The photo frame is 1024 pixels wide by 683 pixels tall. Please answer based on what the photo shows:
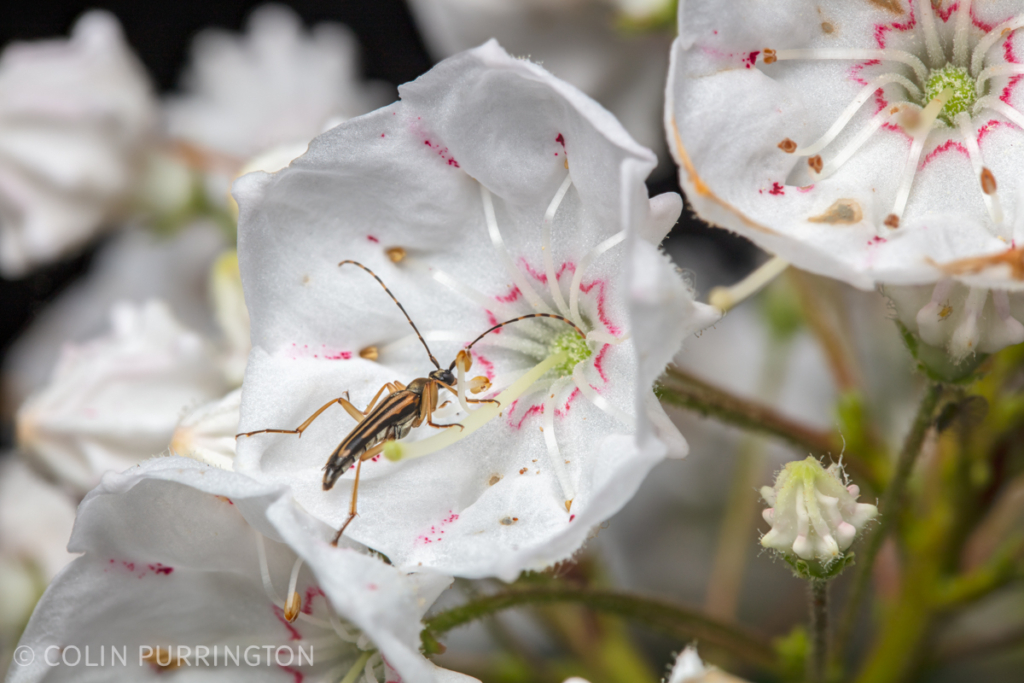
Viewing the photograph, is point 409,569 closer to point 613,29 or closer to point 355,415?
point 355,415

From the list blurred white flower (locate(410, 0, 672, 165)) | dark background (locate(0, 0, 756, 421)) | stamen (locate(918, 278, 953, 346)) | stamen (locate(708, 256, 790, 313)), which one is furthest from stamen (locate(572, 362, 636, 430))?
dark background (locate(0, 0, 756, 421))

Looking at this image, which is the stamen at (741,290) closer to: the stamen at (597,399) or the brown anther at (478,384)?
the stamen at (597,399)

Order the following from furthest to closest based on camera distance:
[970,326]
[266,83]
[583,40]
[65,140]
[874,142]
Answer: [266,83] < [583,40] < [65,140] < [874,142] < [970,326]

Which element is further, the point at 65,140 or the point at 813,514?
the point at 65,140

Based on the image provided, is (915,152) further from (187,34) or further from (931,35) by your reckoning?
(187,34)

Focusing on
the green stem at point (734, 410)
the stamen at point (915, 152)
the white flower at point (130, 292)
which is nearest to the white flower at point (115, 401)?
the white flower at point (130, 292)

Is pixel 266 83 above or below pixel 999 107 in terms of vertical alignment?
below

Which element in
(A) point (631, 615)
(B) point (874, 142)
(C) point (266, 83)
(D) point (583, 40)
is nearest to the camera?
(B) point (874, 142)

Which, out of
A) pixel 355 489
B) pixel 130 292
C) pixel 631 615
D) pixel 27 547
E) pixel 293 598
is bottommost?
pixel 27 547

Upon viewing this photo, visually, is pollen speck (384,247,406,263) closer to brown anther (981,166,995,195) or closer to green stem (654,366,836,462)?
green stem (654,366,836,462)

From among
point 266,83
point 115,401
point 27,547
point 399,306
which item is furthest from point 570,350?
point 266,83
